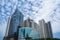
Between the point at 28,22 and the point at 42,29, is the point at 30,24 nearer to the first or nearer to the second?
the point at 28,22

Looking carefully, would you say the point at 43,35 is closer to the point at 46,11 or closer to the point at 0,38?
the point at 46,11

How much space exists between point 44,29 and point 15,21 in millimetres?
474

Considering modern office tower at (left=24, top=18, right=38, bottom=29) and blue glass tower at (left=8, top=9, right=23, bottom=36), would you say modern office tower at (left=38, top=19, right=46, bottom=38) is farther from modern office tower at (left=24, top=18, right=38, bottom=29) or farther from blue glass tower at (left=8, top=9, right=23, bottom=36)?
blue glass tower at (left=8, top=9, right=23, bottom=36)

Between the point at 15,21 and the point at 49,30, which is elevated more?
the point at 15,21

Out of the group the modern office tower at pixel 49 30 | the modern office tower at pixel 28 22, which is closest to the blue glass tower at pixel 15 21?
the modern office tower at pixel 28 22

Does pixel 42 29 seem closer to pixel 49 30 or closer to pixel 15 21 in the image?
pixel 49 30

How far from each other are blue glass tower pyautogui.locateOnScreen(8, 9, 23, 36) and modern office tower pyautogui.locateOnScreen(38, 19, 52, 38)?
316mm

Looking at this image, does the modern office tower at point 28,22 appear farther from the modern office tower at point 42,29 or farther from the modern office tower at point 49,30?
the modern office tower at point 49,30

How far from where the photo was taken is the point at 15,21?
203cm

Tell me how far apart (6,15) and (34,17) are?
452mm

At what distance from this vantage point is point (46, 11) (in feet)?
6.68

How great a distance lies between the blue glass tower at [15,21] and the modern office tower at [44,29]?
1.04 feet

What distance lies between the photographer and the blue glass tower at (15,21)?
2004 mm

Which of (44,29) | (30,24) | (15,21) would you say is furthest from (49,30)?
(15,21)
